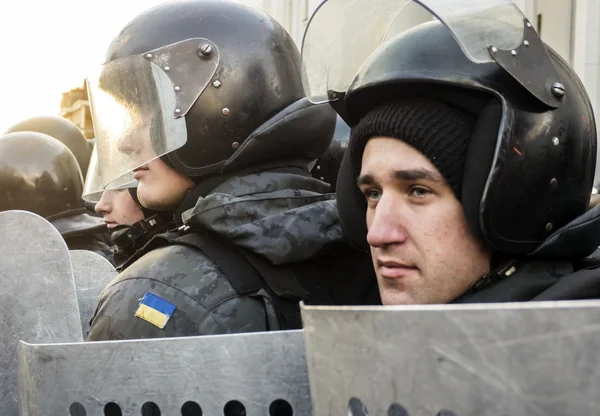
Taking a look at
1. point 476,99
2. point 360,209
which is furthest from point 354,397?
point 360,209

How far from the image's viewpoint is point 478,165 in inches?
78.0

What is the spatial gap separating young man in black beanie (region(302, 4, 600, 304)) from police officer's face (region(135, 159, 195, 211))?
0.98 meters

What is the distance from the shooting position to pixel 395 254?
6.62 feet

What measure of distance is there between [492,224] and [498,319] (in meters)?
0.97

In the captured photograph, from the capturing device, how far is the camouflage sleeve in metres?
2.35

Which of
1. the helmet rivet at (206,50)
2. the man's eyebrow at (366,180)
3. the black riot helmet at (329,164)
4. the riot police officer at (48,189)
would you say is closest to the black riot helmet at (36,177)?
the riot police officer at (48,189)

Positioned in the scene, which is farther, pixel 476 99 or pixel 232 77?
pixel 232 77

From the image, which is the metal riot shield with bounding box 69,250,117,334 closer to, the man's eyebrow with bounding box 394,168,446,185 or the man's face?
the man's face

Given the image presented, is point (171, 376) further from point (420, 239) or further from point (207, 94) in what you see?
point (207, 94)

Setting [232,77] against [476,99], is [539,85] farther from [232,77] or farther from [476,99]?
[232,77]

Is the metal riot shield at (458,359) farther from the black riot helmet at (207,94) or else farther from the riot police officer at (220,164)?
the black riot helmet at (207,94)

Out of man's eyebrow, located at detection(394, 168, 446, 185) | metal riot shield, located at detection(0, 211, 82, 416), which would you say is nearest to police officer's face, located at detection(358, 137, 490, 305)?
man's eyebrow, located at detection(394, 168, 446, 185)

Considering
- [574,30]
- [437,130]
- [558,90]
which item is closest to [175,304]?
[437,130]

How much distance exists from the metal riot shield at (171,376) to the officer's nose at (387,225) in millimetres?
465
